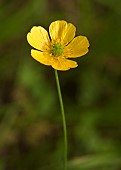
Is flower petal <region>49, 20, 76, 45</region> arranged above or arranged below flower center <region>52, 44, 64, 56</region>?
above

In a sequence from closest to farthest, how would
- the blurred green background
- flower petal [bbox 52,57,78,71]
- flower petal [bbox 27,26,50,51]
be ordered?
flower petal [bbox 52,57,78,71]
flower petal [bbox 27,26,50,51]
the blurred green background

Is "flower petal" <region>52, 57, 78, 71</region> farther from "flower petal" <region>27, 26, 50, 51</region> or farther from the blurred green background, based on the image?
the blurred green background

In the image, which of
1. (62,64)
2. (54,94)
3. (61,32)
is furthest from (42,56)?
(54,94)

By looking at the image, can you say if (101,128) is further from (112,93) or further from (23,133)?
(23,133)

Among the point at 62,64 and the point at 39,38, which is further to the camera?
the point at 39,38

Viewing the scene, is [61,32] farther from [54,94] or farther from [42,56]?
[54,94]

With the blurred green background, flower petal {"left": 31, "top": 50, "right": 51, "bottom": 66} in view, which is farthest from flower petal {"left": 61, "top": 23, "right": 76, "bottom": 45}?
the blurred green background

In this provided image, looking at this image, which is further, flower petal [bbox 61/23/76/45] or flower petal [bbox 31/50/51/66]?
flower petal [bbox 61/23/76/45]
